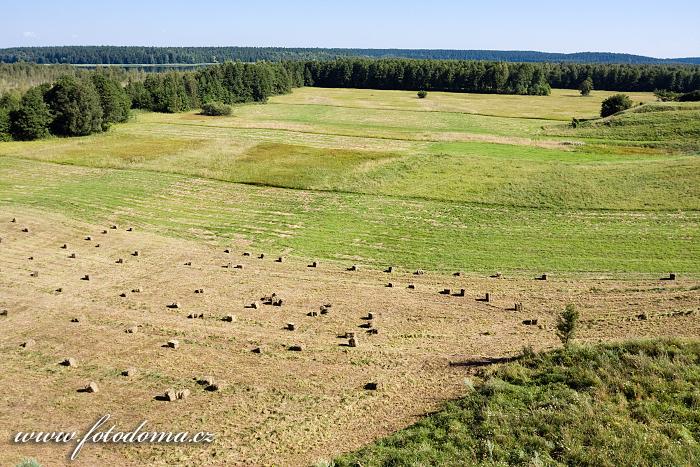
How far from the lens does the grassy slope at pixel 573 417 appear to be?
15.9m

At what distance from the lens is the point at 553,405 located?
18469 mm

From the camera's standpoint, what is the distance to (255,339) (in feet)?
84.0

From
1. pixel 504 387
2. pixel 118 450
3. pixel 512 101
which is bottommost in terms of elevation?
pixel 118 450

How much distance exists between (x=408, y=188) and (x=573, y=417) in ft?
129

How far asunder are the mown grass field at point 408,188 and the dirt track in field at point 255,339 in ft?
17.0

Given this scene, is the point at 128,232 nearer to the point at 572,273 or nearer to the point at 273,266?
the point at 273,266

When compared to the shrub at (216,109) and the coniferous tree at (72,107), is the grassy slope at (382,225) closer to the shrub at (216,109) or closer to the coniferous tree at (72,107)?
the coniferous tree at (72,107)

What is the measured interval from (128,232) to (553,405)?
113ft

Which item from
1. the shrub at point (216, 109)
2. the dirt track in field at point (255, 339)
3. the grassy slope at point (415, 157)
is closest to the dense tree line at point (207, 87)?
the shrub at point (216, 109)

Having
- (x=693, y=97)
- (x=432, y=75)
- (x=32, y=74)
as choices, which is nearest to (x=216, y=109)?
(x=432, y=75)

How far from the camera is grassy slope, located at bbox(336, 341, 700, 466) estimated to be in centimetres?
1595

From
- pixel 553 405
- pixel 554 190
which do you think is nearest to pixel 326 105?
pixel 554 190

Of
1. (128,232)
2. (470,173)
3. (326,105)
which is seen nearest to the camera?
(128,232)

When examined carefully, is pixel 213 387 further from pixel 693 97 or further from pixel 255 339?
pixel 693 97
